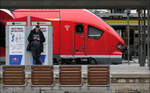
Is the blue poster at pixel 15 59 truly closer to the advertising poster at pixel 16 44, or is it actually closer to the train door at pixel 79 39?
the advertising poster at pixel 16 44

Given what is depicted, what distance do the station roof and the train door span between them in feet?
25.4

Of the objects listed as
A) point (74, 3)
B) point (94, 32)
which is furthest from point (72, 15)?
point (74, 3)

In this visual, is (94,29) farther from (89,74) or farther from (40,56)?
(89,74)

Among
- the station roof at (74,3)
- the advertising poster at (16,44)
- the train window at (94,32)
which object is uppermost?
the station roof at (74,3)

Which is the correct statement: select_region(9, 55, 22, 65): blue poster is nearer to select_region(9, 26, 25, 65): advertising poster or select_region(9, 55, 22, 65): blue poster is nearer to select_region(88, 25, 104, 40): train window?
select_region(9, 26, 25, 65): advertising poster

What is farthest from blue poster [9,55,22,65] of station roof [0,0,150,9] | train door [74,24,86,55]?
train door [74,24,86,55]

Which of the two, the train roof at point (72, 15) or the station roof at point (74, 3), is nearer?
the station roof at point (74, 3)

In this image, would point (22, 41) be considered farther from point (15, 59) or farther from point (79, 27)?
point (79, 27)

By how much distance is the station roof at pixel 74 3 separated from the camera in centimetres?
1014

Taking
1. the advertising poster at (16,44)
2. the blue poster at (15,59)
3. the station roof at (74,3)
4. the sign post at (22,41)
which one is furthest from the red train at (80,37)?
the station roof at (74,3)

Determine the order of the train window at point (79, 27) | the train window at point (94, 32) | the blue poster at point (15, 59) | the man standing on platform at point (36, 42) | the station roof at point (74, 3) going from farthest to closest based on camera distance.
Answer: the train window at point (94, 32), the train window at point (79, 27), the blue poster at point (15, 59), the man standing on platform at point (36, 42), the station roof at point (74, 3)

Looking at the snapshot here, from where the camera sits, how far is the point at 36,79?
10164 millimetres

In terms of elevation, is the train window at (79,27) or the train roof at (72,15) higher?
the train roof at (72,15)

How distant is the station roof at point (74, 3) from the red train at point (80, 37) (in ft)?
24.1
